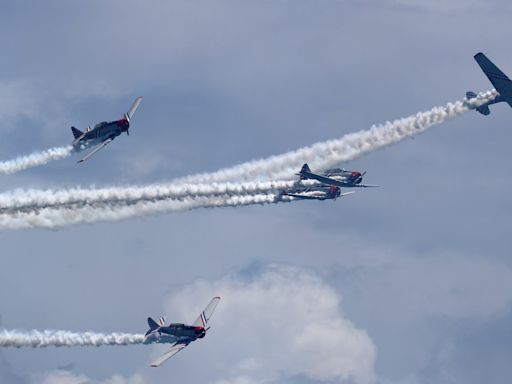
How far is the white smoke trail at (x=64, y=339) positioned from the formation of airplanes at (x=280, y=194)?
17.5 ft

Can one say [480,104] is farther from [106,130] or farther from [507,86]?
[106,130]

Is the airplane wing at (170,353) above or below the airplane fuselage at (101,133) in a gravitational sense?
below

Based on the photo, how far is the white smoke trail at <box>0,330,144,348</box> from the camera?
323 ft

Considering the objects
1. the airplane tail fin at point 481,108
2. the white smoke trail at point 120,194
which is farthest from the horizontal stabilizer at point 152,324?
the airplane tail fin at point 481,108

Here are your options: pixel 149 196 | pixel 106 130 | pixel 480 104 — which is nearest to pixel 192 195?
pixel 149 196

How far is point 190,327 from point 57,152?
33837mm

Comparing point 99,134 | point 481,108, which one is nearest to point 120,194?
point 99,134

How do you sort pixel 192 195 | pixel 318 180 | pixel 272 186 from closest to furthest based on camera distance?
pixel 192 195 < pixel 272 186 < pixel 318 180

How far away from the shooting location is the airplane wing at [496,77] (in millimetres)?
108875

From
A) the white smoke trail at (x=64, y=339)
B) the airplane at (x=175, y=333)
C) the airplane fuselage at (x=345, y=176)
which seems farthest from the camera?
the airplane fuselage at (x=345, y=176)

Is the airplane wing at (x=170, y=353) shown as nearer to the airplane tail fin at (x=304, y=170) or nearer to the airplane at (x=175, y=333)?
the airplane at (x=175, y=333)

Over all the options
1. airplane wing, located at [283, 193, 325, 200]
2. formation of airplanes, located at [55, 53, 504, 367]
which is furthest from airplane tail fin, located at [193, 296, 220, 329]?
airplane wing, located at [283, 193, 325, 200]

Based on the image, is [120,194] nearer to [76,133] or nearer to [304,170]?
[76,133]

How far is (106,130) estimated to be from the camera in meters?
111
